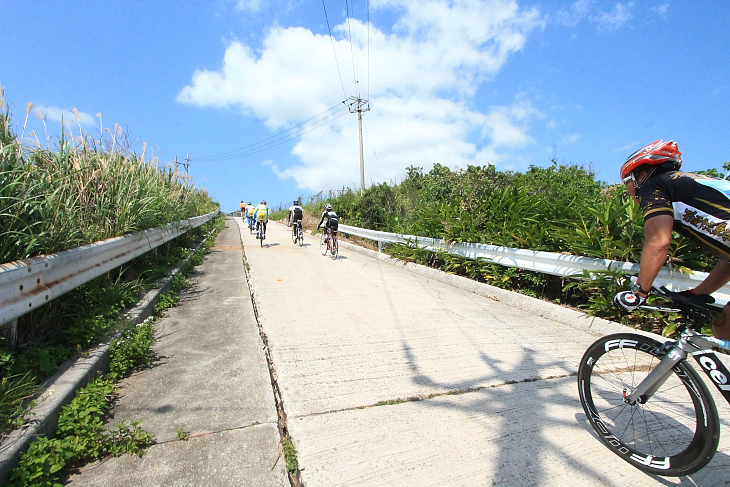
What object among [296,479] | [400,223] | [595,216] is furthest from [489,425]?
[400,223]

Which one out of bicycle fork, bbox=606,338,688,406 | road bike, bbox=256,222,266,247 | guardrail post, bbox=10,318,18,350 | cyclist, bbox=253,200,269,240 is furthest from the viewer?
cyclist, bbox=253,200,269,240

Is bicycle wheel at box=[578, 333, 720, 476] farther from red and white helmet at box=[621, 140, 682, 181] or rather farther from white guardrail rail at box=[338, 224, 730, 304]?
white guardrail rail at box=[338, 224, 730, 304]

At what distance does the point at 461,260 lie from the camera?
799 cm

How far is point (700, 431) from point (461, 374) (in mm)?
1679

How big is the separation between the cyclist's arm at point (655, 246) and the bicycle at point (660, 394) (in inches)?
4.9

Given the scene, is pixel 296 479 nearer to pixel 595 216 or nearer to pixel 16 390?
pixel 16 390

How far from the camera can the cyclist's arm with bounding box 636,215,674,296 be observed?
2246 mm

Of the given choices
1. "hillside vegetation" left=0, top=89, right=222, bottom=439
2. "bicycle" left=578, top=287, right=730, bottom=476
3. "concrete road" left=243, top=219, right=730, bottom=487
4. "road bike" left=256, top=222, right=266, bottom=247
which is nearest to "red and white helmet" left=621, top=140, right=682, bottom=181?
"bicycle" left=578, top=287, right=730, bottom=476

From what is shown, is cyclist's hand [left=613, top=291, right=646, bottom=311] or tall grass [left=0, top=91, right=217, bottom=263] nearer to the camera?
cyclist's hand [left=613, top=291, right=646, bottom=311]

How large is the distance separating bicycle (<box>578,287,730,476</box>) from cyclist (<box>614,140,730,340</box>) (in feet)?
0.44

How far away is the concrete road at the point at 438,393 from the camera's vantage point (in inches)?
89.4

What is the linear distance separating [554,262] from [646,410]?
10.7ft

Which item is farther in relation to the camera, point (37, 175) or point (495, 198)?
point (495, 198)

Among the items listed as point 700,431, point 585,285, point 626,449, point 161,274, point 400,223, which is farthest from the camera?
point 400,223
